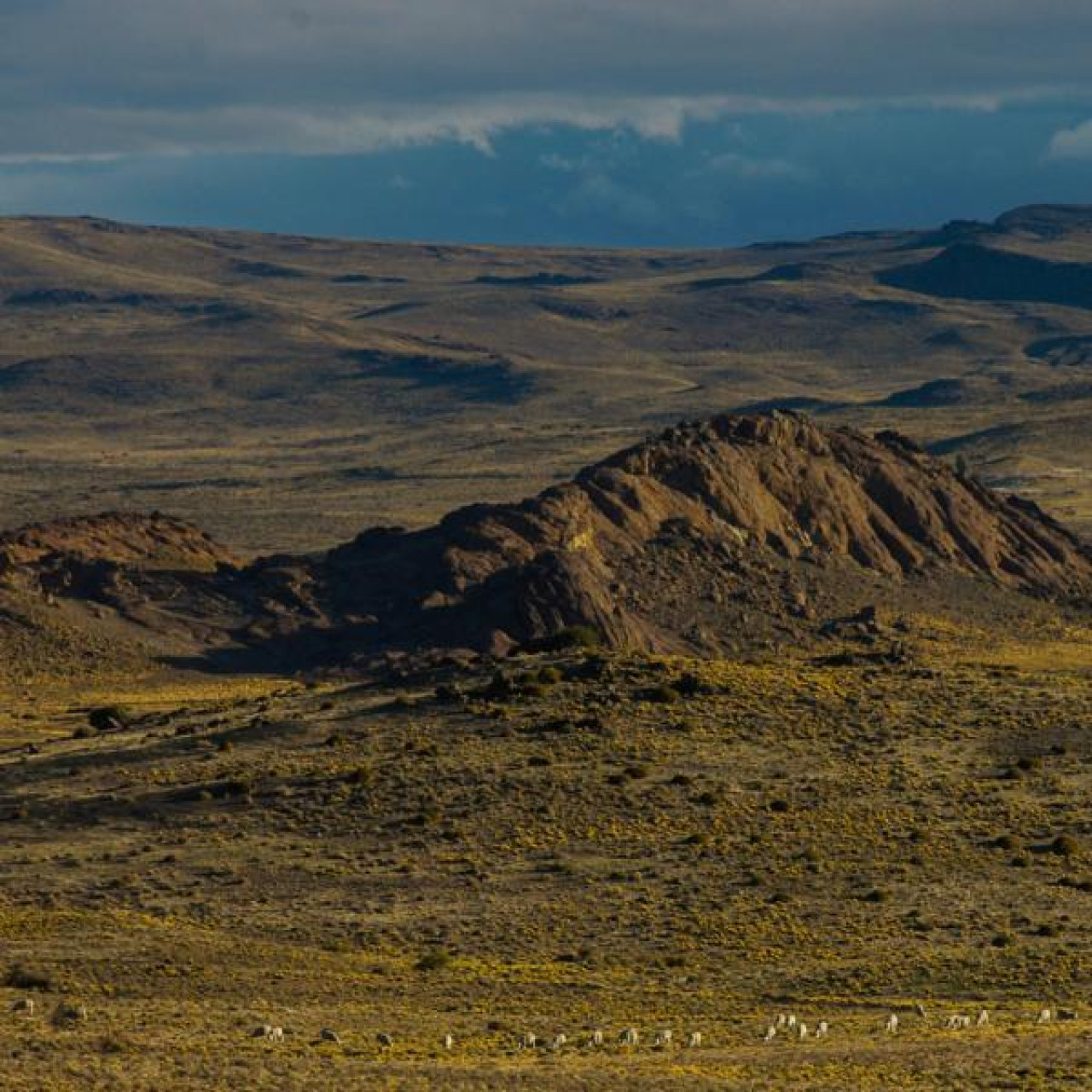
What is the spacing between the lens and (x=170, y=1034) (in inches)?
1330

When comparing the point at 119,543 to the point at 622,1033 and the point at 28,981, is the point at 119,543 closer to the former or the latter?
the point at 28,981

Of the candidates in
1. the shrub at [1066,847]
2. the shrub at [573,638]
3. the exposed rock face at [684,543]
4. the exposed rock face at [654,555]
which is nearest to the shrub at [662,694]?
the shrub at [1066,847]

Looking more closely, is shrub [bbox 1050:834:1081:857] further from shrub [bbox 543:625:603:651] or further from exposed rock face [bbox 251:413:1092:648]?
exposed rock face [bbox 251:413:1092:648]

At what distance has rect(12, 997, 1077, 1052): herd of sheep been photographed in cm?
3425

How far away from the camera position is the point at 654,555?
331ft

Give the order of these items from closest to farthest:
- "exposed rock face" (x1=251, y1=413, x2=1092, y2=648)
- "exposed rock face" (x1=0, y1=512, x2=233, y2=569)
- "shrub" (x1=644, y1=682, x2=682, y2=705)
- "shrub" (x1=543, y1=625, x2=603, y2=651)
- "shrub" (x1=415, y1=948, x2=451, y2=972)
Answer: "shrub" (x1=415, y1=948, x2=451, y2=972)
"shrub" (x1=644, y1=682, x2=682, y2=705)
"shrub" (x1=543, y1=625, x2=603, y2=651)
"exposed rock face" (x1=251, y1=413, x2=1092, y2=648)
"exposed rock face" (x1=0, y1=512, x2=233, y2=569)

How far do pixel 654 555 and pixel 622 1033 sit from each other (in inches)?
2599

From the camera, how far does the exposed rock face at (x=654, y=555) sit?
93.4 metres

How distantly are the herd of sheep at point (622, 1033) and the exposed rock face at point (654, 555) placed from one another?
52247 mm

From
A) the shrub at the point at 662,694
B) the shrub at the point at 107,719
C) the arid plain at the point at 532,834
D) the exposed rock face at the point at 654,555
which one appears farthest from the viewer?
the exposed rock face at the point at 654,555

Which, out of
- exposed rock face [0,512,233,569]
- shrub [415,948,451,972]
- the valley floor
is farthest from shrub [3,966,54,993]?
exposed rock face [0,512,233,569]

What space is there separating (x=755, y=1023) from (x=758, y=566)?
66.2 meters

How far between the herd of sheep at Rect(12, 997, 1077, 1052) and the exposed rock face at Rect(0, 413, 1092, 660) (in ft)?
171

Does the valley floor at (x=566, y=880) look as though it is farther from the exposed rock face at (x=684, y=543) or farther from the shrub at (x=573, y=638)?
the exposed rock face at (x=684, y=543)
